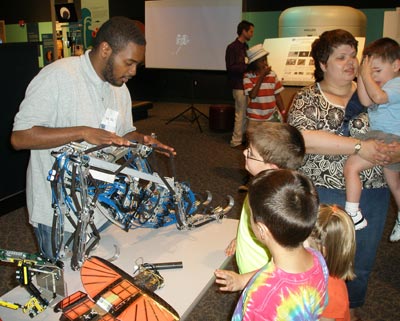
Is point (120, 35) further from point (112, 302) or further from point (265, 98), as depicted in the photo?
point (265, 98)

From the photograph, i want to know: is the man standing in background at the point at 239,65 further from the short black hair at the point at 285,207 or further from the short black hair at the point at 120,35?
the short black hair at the point at 285,207

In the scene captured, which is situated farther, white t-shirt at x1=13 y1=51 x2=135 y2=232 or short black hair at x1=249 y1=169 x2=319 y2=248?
white t-shirt at x1=13 y1=51 x2=135 y2=232

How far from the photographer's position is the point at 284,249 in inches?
43.7

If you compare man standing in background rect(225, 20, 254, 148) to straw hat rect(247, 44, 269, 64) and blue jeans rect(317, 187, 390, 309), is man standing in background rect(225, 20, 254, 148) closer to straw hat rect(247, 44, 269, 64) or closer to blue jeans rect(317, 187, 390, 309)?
straw hat rect(247, 44, 269, 64)

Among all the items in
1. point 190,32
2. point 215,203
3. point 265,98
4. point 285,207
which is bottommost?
point 215,203

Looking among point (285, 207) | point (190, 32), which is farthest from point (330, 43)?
point (190, 32)

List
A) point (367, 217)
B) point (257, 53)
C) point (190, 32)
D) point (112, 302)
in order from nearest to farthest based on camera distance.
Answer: point (112, 302) < point (367, 217) < point (257, 53) < point (190, 32)

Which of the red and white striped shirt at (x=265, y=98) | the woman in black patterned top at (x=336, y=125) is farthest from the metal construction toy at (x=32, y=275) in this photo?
the red and white striped shirt at (x=265, y=98)

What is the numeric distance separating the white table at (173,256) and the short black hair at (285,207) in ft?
1.53

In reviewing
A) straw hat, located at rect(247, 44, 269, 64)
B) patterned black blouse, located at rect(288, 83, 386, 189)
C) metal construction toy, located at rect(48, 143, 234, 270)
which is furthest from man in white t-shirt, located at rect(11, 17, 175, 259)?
straw hat, located at rect(247, 44, 269, 64)

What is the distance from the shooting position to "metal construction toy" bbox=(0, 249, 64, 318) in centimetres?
129

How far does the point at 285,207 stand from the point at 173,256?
746 millimetres

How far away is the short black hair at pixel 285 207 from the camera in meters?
1.07

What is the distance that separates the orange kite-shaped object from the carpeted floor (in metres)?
0.67
